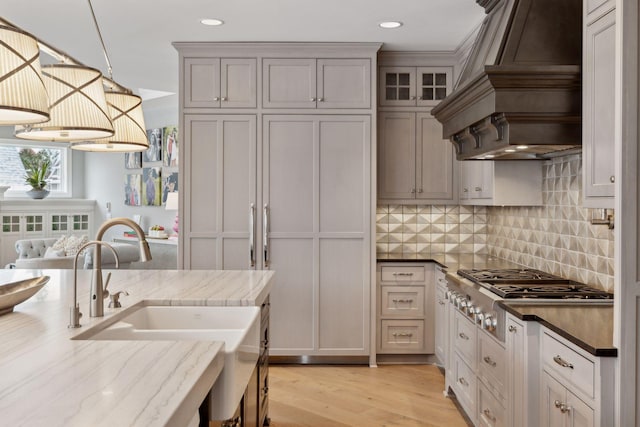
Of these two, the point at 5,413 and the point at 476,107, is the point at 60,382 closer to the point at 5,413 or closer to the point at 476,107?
the point at 5,413

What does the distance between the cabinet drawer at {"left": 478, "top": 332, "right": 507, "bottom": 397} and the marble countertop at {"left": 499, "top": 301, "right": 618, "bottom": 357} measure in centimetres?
29

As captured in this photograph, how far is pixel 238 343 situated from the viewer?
5.83 feet

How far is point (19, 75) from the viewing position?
1411 mm

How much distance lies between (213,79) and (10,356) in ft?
10.8

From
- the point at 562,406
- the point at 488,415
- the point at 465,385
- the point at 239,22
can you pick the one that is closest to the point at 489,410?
the point at 488,415

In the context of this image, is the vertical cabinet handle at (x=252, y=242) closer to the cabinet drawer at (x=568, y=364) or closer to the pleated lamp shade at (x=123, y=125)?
the pleated lamp shade at (x=123, y=125)

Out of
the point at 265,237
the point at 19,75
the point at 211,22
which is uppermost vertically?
the point at 211,22

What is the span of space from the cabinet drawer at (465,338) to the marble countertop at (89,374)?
1906 millimetres

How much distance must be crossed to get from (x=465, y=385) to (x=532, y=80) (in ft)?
6.05

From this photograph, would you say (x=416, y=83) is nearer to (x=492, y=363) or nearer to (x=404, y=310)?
(x=404, y=310)

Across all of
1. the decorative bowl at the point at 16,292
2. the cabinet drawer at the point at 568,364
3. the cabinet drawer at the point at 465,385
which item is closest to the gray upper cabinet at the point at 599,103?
the cabinet drawer at the point at 568,364

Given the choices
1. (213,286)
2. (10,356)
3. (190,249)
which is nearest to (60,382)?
(10,356)

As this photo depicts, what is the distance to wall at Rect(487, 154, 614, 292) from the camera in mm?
2891

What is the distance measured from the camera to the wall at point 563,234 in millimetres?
2891
